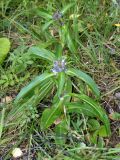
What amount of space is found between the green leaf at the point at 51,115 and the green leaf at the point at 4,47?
569 millimetres

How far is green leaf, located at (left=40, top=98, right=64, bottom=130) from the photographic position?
6.38 ft

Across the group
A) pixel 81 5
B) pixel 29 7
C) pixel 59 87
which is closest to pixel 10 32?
pixel 29 7

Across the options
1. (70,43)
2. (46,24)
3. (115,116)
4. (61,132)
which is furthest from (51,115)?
(46,24)

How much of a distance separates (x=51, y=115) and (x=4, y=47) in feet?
2.23

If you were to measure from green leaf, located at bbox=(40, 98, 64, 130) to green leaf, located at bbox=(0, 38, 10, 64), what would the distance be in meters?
0.57

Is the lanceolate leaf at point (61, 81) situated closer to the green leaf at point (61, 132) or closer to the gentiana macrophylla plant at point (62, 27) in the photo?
the green leaf at point (61, 132)

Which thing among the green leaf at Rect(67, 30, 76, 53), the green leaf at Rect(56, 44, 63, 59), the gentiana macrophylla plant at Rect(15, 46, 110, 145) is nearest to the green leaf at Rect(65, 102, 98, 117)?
the gentiana macrophylla plant at Rect(15, 46, 110, 145)

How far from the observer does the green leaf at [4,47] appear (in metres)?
2.37

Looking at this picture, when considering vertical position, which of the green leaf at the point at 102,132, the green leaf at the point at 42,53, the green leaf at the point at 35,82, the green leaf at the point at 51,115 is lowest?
the green leaf at the point at 102,132

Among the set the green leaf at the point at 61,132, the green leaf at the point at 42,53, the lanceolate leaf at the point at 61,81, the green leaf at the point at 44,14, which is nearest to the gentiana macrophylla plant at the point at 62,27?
the green leaf at the point at 44,14

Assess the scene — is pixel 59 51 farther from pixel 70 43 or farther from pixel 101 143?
pixel 101 143

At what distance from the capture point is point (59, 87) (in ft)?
6.21

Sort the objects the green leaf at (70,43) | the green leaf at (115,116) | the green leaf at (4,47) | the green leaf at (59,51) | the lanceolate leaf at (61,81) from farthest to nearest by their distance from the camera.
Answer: the green leaf at (4,47) → the green leaf at (70,43) → the green leaf at (59,51) → the green leaf at (115,116) → the lanceolate leaf at (61,81)

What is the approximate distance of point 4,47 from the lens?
7.91 ft
